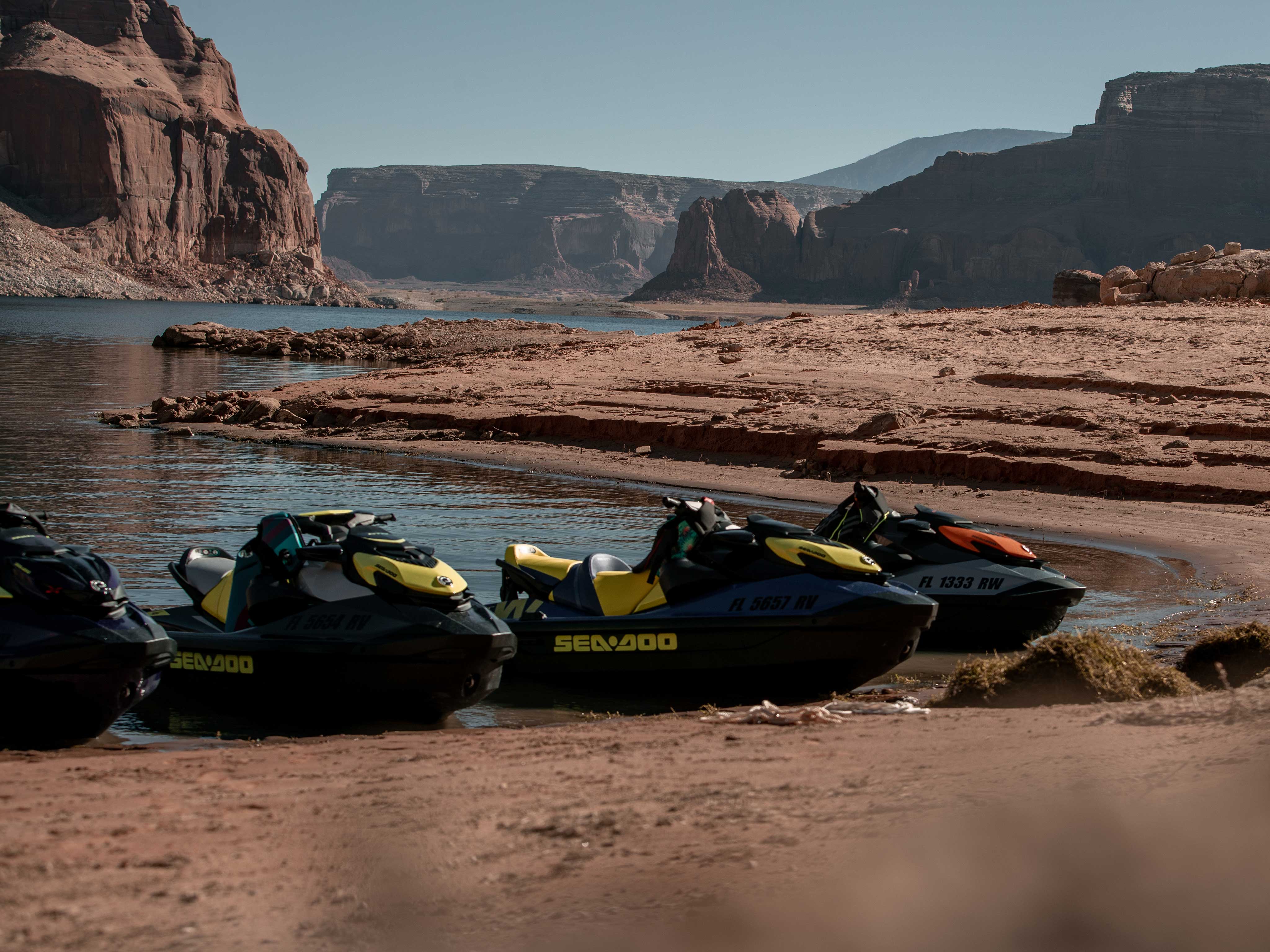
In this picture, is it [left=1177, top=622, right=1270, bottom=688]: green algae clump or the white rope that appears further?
[left=1177, top=622, right=1270, bottom=688]: green algae clump

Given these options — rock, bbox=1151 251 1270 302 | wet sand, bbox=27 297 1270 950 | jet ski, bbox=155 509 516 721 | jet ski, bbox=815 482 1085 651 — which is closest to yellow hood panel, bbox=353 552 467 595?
jet ski, bbox=155 509 516 721

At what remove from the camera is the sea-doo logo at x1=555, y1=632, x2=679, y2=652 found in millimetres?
7039

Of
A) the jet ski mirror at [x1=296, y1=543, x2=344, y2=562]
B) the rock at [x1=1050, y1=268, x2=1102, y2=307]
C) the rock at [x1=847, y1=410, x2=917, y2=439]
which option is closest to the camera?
the jet ski mirror at [x1=296, y1=543, x2=344, y2=562]

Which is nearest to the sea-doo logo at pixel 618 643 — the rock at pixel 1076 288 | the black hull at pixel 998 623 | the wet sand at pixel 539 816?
the wet sand at pixel 539 816

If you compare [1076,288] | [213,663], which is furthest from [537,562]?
[1076,288]

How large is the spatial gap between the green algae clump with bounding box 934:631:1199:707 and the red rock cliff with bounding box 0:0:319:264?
540 ft

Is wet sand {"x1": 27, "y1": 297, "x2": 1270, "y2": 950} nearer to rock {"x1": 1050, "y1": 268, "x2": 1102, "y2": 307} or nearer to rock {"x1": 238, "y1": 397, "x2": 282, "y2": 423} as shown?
rock {"x1": 238, "y1": 397, "x2": 282, "y2": 423}

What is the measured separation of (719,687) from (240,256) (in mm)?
181933

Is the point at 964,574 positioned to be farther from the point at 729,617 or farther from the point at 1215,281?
the point at 1215,281

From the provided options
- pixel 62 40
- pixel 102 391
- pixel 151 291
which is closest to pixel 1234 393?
pixel 102 391

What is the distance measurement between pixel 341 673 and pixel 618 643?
171cm

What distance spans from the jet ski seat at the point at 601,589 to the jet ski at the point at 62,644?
2565 mm

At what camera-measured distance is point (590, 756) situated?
15.5 feet

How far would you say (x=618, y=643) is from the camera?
282 inches
